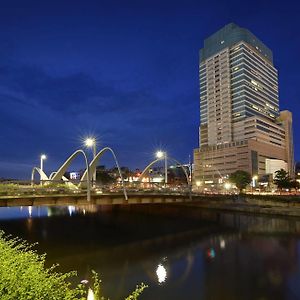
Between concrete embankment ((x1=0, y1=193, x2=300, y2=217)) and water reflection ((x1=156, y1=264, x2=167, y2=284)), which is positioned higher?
concrete embankment ((x1=0, y1=193, x2=300, y2=217))

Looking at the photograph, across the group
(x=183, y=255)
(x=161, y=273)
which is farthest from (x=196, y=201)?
(x=161, y=273)

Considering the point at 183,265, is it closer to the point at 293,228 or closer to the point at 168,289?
the point at 168,289

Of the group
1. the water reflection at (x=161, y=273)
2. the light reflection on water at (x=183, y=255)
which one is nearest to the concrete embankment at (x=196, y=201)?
the light reflection on water at (x=183, y=255)

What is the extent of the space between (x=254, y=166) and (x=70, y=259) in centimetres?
17816

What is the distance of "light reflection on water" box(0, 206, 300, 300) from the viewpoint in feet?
87.5

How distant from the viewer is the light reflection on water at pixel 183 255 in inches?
1050

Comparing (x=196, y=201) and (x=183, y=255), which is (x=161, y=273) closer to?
(x=183, y=255)

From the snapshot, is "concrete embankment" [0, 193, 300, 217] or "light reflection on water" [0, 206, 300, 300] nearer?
"light reflection on water" [0, 206, 300, 300]

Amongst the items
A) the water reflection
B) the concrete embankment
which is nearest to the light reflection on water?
the water reflection

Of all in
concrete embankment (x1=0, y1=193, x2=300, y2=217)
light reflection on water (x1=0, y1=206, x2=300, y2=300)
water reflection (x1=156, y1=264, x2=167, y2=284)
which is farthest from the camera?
concrete embankment (x1=0, y1=193, x2=300, y2=217)

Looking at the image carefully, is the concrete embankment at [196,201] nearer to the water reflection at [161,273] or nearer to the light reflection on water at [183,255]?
the light reflection on water at [183,255]

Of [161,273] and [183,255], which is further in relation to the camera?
[183,255]

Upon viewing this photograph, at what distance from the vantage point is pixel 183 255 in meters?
39.2

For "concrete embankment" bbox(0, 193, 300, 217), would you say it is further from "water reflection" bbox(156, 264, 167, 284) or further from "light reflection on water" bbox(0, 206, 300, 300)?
"water reflection" bbox(156, 264, 167, 284)
